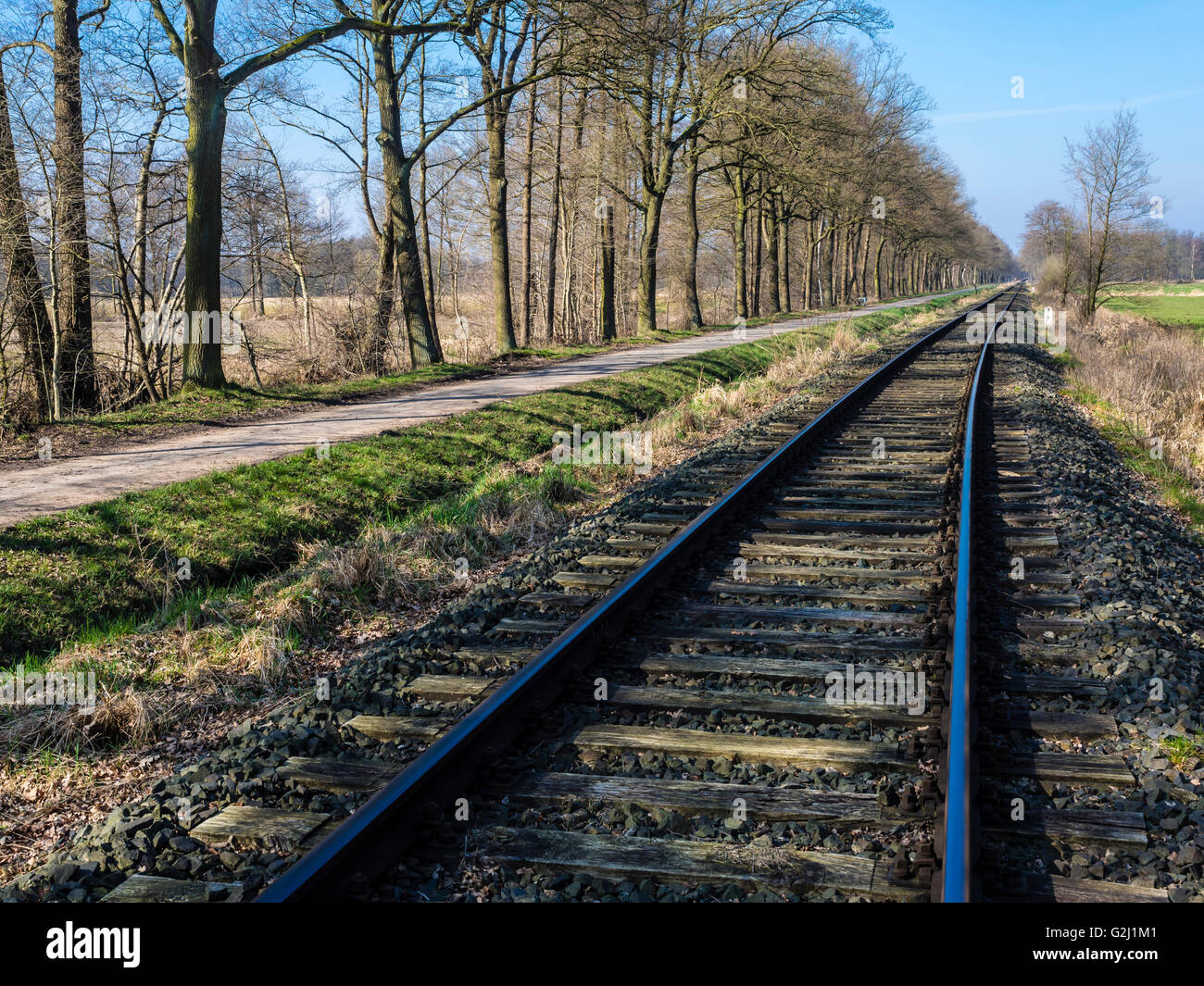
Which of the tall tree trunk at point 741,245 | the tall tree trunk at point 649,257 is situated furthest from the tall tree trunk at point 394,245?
the tall tree trunk at point 741,245

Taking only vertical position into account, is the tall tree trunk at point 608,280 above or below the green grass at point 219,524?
above

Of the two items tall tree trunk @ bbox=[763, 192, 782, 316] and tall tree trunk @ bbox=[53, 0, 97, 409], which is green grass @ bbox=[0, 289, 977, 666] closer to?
tall tree trunk @ bbox=[53, 0, 97, 409]

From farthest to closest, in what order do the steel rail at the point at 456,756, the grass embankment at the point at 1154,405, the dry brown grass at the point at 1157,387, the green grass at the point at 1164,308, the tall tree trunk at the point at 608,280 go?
the green grass at the point at 1164,308 < the tall tree trunk at the point at 608,280 < the dry brown grass at the point at 1157,387 < the grass embankment at the point at 1154,405 < the steel rail at the point at 456,756

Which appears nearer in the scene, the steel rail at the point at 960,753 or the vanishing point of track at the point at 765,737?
the steel rail at the point at 960,753

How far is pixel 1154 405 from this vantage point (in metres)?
15.0

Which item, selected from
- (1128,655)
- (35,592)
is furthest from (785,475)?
A: (35,592)

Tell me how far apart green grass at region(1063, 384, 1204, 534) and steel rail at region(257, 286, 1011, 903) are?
18.6 ft

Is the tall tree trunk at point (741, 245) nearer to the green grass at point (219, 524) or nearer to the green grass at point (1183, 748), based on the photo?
the green grass at point (219, 524)

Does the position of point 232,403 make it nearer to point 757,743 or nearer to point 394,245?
point 394,245

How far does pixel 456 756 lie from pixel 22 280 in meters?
12.4

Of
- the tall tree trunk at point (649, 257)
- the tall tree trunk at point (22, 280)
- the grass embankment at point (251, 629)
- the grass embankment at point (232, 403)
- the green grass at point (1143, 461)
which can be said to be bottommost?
the grass embankment at point (251, 629)

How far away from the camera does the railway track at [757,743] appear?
2912mm

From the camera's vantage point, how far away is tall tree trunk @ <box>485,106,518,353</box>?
72.7ft

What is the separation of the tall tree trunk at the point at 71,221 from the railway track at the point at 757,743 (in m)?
10.5
